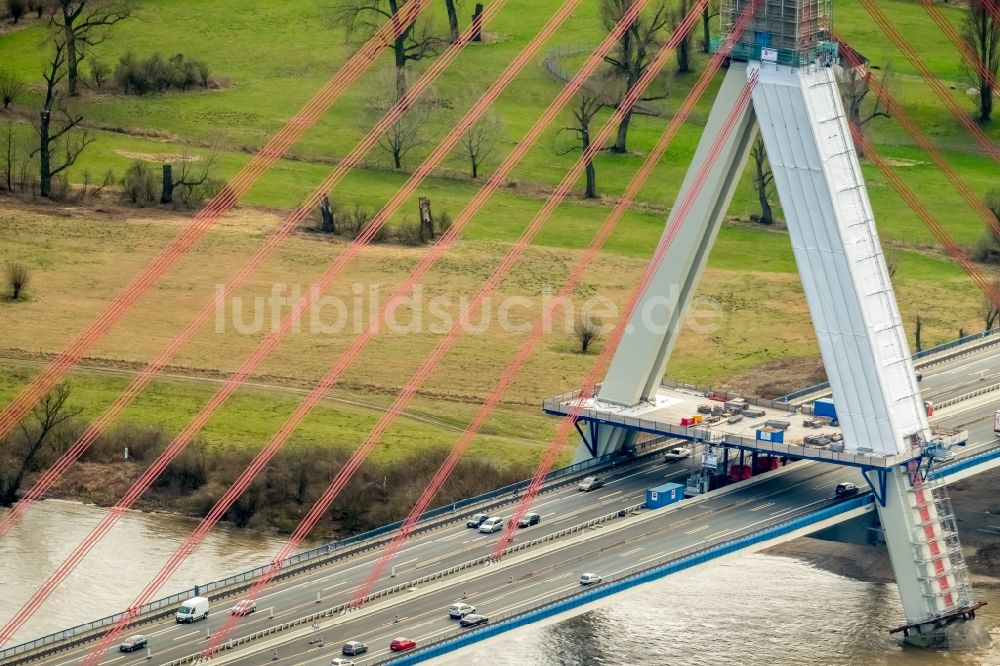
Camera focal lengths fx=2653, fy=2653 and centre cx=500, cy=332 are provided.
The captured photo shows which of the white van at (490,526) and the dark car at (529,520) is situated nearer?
the white van at (490,526)

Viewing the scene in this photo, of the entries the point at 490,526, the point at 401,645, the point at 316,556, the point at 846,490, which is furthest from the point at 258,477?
the point at 401,645

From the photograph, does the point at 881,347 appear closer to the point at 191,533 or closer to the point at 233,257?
the point at 191,533

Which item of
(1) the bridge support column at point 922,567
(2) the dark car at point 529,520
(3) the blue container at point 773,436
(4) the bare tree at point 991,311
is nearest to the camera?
(2) the dark car at point 529,520

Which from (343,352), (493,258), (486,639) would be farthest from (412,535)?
(493,258)

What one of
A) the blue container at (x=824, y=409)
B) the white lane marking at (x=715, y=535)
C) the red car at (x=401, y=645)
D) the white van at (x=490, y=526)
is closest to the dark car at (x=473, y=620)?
the red car at (x=401, y=645)

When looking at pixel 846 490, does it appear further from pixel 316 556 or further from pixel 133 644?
pixel 133 644

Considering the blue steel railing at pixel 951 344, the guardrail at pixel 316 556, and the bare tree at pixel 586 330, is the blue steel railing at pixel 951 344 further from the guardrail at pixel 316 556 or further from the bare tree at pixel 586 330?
the guardrail at pixel 316 556

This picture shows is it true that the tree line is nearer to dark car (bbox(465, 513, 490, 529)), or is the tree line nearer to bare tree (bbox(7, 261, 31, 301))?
dark car (bbox(465, 513, 490, 529))
